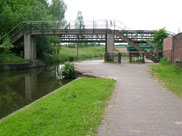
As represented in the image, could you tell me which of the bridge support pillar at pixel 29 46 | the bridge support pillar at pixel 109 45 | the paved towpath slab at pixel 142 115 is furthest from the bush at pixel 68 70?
the bridge support pillar at pixel 29 46

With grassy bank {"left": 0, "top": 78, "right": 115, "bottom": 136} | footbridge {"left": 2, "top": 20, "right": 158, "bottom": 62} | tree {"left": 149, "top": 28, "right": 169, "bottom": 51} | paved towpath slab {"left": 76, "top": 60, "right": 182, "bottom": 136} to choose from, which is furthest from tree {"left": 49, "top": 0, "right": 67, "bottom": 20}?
grassy bank {"left": 0, "top": 78, "right": 115, "bottom": 136}

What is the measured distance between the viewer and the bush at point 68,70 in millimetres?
13212

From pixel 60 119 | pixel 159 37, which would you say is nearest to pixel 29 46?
pixel 159 37

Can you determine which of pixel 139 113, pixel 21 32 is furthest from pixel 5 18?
pixel 139 113

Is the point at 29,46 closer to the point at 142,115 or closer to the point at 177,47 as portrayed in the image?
the point at 177,47

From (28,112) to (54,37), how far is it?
25.2 m

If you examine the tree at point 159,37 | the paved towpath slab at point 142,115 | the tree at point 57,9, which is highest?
the tree at point 57,9

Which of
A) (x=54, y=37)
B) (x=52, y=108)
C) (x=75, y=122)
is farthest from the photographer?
(x=54, y=37)

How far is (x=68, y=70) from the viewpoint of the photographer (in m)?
13.3

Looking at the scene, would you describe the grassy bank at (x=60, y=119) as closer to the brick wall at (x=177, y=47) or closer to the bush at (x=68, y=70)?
the bush at (x=68, y=70)

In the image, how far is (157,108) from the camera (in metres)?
5.34

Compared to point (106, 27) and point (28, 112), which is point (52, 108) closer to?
point (28, 112)

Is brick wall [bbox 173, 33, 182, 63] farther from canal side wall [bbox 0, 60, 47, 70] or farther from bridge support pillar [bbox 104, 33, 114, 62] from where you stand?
canal side wall [bbox 0, 60, 47, 70]

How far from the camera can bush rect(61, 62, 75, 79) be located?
13.2 metres
